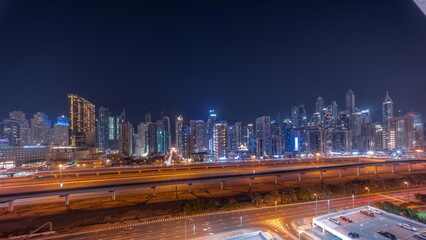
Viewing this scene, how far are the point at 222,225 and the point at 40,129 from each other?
137 meters

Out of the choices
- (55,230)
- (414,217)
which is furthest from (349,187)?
(55,230)

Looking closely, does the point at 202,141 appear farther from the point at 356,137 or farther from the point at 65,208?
the point at 65,208

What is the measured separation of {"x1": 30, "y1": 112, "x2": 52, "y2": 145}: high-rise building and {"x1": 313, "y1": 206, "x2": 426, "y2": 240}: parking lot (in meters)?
136

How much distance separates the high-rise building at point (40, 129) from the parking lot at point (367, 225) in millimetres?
135565

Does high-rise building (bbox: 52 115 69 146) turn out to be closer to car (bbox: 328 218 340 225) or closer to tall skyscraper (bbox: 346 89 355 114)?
car (bbox: 328 218 340 225)

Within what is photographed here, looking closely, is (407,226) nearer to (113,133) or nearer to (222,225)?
(222,225)

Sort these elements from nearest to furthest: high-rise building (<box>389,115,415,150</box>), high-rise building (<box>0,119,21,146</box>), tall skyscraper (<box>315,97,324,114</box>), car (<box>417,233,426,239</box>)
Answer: car (<box>417,233,426,239</box>) < high-rise building (<box>389,115,415,150</box>) < high-rise building (<box>0,119,21,146</box>) < tall skyscraper (<box>315,97,324,114</box>)

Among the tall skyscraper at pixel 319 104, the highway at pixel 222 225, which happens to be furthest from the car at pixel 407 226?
the tall skyscraper at pixel 319 104

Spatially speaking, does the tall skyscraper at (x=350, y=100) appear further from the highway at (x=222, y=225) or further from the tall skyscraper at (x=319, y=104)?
the highway at (x=222, y=225)

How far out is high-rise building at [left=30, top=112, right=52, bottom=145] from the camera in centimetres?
10831

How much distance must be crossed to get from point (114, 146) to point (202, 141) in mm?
52971

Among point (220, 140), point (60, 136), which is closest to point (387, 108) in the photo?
point (220, 140)

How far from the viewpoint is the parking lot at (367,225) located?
13633 millimetres

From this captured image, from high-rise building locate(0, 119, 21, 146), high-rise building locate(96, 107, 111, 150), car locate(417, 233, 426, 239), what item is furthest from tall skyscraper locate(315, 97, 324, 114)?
high-rise building locate(0, 119, 21, 146)
